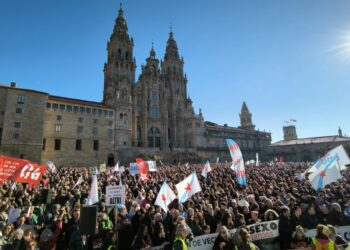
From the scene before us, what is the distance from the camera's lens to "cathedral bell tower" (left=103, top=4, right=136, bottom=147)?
49.6 meters

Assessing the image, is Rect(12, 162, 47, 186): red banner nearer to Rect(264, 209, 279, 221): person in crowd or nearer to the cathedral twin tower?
Rect(264, 209, 279, 221): person in crowd

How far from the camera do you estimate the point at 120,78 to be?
180 ft

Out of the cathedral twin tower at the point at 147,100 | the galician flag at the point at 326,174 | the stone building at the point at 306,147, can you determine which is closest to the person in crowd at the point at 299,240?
the galician flag at the point at 326,174

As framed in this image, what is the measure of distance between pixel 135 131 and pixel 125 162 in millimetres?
9718

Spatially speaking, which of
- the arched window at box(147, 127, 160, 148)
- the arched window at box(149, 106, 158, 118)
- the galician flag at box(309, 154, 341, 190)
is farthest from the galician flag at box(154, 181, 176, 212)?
the arched window at box(149, 106, 158, 118)

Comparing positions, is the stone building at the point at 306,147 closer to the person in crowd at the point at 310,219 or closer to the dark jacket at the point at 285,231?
the person in crowd at the point at 310,219

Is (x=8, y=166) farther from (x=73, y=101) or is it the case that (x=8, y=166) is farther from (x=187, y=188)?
(x=73, y=101)

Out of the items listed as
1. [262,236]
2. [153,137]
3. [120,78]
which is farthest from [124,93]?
[262,236]

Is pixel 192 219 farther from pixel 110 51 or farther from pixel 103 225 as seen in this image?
pixel 110 51

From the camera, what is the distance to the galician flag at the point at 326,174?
9867 millimetres

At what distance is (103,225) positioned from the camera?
23.0ft

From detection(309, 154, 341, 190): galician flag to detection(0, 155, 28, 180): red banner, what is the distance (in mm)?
13835

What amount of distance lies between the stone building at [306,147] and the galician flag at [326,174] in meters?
69.7

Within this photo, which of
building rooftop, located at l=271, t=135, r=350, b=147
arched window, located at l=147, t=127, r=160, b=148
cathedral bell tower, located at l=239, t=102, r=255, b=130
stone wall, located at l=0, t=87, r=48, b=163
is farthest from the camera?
cathedral bell tower, located at l=239, t=102, r=255, b=130
